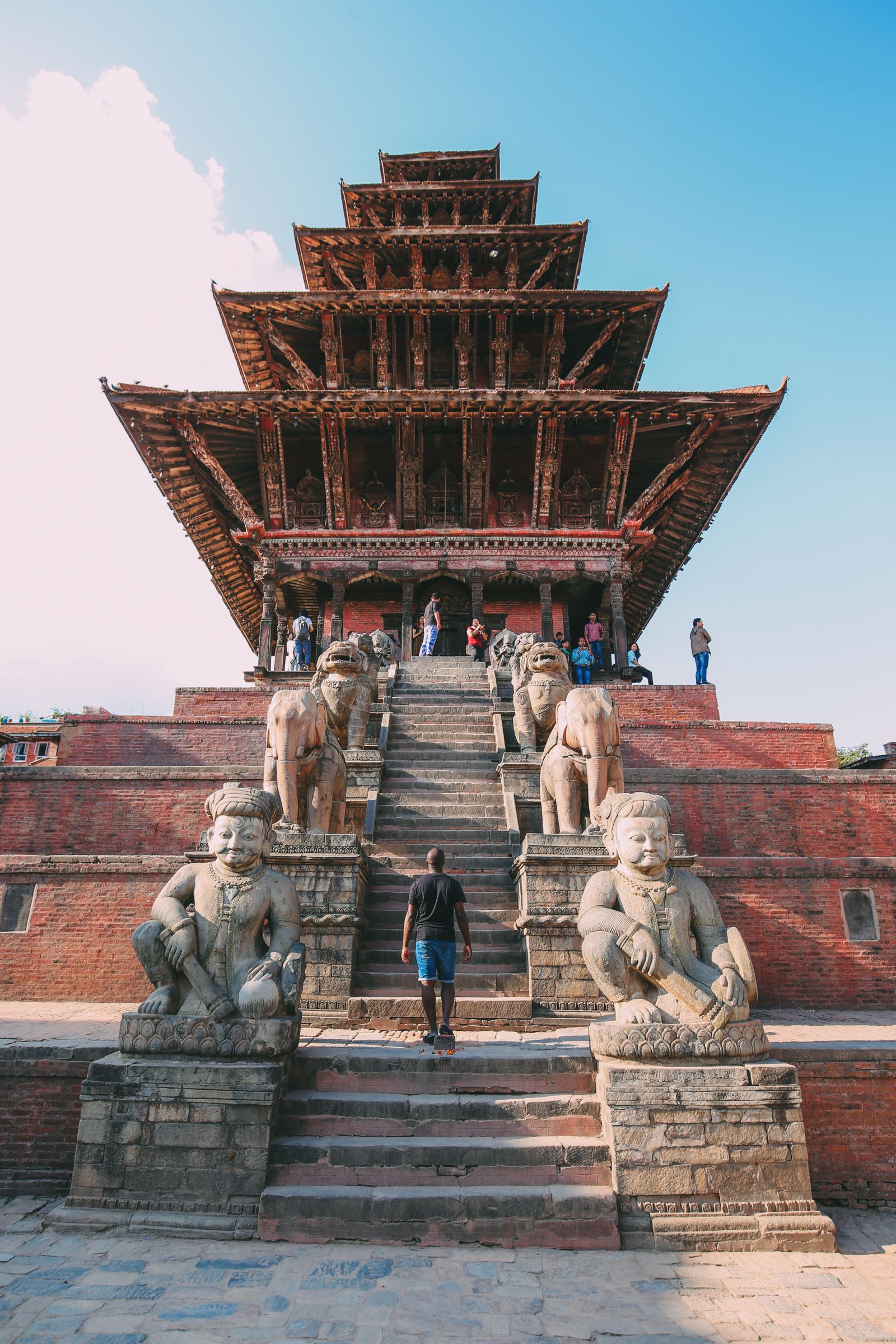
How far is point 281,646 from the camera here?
69.6ft

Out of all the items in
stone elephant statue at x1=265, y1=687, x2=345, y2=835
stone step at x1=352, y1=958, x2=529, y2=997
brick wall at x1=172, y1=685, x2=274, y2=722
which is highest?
brick wall at x1=172, y1=685, x2=274, y2=722

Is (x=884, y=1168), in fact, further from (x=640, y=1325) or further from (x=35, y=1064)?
(x=35, y=1064)

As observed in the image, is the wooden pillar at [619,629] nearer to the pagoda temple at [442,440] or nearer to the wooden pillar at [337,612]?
the pagoda temple at [442,440]

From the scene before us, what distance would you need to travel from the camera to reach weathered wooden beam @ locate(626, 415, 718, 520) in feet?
62.3

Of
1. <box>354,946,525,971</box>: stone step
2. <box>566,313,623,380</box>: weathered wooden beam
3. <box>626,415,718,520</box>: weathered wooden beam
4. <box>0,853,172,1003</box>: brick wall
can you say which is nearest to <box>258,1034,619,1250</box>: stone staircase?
<box>354,946,525,971</box>: stone step

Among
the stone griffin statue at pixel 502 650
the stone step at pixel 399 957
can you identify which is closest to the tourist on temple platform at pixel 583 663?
the stone griffin statue at pixel 502 650

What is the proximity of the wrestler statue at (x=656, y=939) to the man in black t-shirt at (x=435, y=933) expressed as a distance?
1.01 metres

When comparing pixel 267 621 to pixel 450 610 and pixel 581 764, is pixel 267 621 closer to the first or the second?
pixel 450 610

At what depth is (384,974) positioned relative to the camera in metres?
6.53

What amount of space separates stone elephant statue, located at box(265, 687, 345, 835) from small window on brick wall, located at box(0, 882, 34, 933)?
9.58 ft

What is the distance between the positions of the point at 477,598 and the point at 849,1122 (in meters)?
15.0

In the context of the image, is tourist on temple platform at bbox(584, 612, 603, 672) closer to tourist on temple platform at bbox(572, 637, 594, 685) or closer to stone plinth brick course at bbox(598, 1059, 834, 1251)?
tourist on temple platform at bbox(572, 637, 594, 685)

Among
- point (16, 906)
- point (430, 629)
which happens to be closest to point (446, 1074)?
point (16, 906)

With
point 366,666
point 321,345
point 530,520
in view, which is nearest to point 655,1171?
point 366,666
